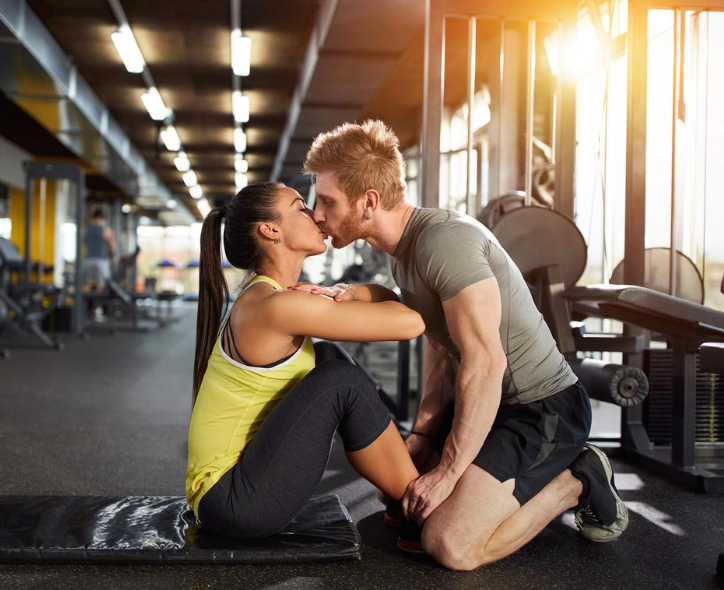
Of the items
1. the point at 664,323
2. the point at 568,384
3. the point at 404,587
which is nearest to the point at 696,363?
the point at 664,323

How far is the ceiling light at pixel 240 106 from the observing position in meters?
9.95

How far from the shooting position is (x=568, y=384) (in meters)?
1.91

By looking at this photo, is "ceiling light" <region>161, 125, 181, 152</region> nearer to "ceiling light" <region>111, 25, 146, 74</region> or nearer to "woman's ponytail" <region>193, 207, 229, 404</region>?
"ceiling light" <region>111, 25, 146, 74</region>

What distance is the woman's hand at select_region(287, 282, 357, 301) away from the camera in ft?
5.65

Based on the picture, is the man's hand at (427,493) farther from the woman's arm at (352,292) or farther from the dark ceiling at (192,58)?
the dark ceiling at (192,58)

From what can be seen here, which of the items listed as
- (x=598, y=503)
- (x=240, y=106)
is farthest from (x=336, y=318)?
(x=240, y=106)

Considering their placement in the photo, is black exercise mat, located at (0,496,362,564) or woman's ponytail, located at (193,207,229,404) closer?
black exercise mat, located at (0,496,362,564)

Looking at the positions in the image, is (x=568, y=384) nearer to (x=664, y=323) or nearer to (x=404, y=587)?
(x=404, y=587)

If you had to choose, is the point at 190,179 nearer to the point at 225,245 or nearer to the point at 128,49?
the point at 128,49

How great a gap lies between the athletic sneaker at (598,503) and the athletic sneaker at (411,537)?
0.44 m

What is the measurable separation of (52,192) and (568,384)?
15279 mm

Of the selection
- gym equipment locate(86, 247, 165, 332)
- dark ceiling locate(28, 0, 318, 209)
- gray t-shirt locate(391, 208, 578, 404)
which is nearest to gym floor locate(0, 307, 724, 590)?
gray t-shirt locate(391, 208, 578, 404)

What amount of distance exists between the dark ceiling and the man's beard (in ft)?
18.6

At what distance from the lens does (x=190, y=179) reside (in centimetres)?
1698
